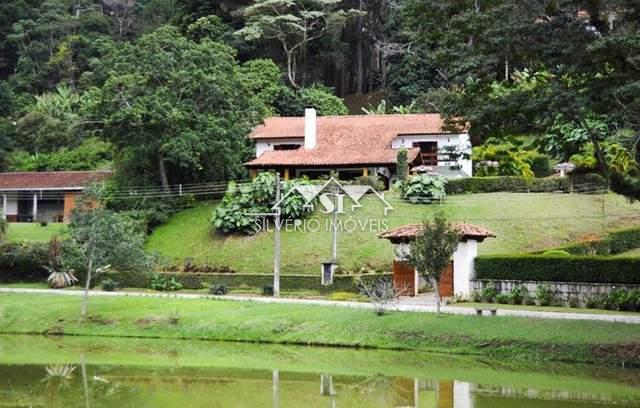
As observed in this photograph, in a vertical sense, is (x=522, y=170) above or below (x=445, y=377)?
above

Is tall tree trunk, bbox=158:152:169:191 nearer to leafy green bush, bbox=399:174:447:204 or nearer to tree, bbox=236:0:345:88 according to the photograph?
leafy green bush, bbox=399:174:447:204

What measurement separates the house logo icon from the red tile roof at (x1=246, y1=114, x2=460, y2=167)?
13.5ft

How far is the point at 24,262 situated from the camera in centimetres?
5034

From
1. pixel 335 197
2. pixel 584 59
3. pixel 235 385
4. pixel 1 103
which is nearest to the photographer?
pixel 235 385

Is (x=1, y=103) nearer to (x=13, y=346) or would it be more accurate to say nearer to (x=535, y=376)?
(x=13, y=346)

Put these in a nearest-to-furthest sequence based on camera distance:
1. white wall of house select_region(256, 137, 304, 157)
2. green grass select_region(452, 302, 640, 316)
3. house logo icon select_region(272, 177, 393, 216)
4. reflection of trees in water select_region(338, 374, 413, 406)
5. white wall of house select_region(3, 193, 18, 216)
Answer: reflection of trees in water select_region(338, 374, 413, 406) < green grass select_region(452, 302, 640, 316) < house logo icon select_region(272, 177, 393, 216) < white wall of house select_region(256, 137, 304, 157) < white wall of house select_region(3, 193, 18, 216)

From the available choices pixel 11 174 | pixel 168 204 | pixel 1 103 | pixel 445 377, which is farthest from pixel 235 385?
pixel 1 103

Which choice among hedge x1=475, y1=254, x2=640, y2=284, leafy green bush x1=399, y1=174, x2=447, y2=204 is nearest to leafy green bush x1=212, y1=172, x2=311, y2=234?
leafy green bush x1=399, y1=174, x2=447, y2=204

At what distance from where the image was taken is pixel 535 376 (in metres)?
26.2

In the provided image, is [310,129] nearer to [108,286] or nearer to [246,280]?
[246,280]

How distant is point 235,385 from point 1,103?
6407 cm

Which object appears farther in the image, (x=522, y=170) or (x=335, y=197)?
(x=522, y=170)

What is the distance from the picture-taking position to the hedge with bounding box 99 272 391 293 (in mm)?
44375

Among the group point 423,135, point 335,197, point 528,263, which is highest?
point 423,135
